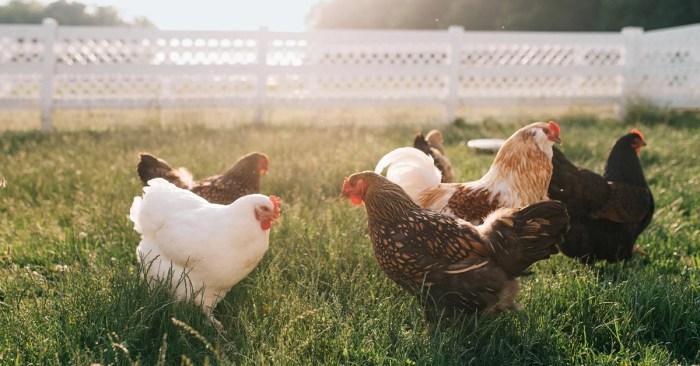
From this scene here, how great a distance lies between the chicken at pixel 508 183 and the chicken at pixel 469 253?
57 cm

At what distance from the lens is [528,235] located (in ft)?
8.97

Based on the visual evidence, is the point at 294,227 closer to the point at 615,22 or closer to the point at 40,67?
the point at 40,67

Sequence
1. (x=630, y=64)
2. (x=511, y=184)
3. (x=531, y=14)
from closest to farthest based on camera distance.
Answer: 1. (x=511, y=184)
2. (x=630, y=64)
3. (x=531, y=14)

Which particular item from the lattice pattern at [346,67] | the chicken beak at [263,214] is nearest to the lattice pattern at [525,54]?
the lattice pattern at [346,67]

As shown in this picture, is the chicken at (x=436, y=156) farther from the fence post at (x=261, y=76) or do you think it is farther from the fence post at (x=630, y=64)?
the fence post at (x=630, y=64)

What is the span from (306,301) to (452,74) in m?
8.74

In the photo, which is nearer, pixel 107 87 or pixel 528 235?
pixel 528 235

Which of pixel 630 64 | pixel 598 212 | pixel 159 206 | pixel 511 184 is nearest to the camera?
pixel 159 206

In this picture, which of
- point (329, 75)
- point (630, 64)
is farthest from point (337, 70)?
point (630, 64)

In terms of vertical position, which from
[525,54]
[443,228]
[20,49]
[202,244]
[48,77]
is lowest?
[202,244]

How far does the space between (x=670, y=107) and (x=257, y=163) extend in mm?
9790

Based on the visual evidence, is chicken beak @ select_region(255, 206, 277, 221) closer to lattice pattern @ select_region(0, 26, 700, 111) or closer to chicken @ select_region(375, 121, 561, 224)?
chicken @ select_region(375, 121, 561, 224)

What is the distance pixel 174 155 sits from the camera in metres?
6.72

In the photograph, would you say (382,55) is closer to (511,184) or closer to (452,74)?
(452,74)
